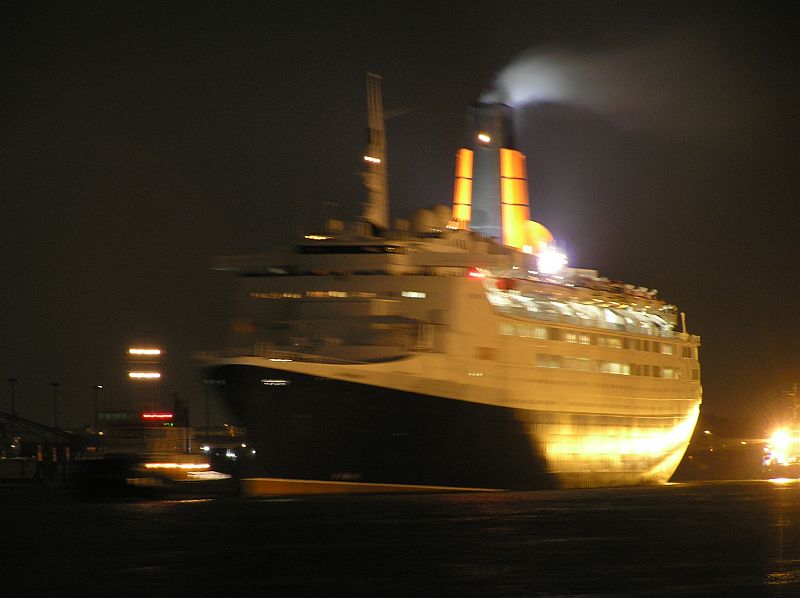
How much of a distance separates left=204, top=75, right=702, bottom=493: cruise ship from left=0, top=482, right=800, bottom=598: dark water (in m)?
3.74

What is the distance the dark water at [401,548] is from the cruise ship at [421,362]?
374cm

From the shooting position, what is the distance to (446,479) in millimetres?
50125

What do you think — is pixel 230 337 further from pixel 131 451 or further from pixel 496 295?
pixel 496 295

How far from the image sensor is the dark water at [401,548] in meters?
21.6

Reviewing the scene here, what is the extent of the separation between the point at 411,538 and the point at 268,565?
622 centimetres

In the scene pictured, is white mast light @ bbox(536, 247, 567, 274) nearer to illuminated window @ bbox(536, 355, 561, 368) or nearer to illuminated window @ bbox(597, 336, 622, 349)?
illuminated window @ bbox(597, 336, 622, 349)

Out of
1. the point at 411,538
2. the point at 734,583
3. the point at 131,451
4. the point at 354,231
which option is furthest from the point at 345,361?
the point at 734,583

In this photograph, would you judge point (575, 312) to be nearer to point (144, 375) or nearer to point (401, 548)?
point (144, 375)

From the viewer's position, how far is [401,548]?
27891 millimetres

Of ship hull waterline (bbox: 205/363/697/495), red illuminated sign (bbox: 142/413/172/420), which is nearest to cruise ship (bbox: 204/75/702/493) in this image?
ship hull waterline (bbox: 205/363/697/495)

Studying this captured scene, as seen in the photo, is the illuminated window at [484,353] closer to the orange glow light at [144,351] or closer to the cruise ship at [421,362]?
the cruise ship at [421,362]

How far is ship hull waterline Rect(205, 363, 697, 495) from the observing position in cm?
4766

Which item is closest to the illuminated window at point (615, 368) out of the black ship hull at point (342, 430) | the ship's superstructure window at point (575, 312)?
the ship's superstructure window at point (575, 312)

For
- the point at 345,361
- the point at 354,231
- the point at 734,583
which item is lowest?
the point at 734,583
